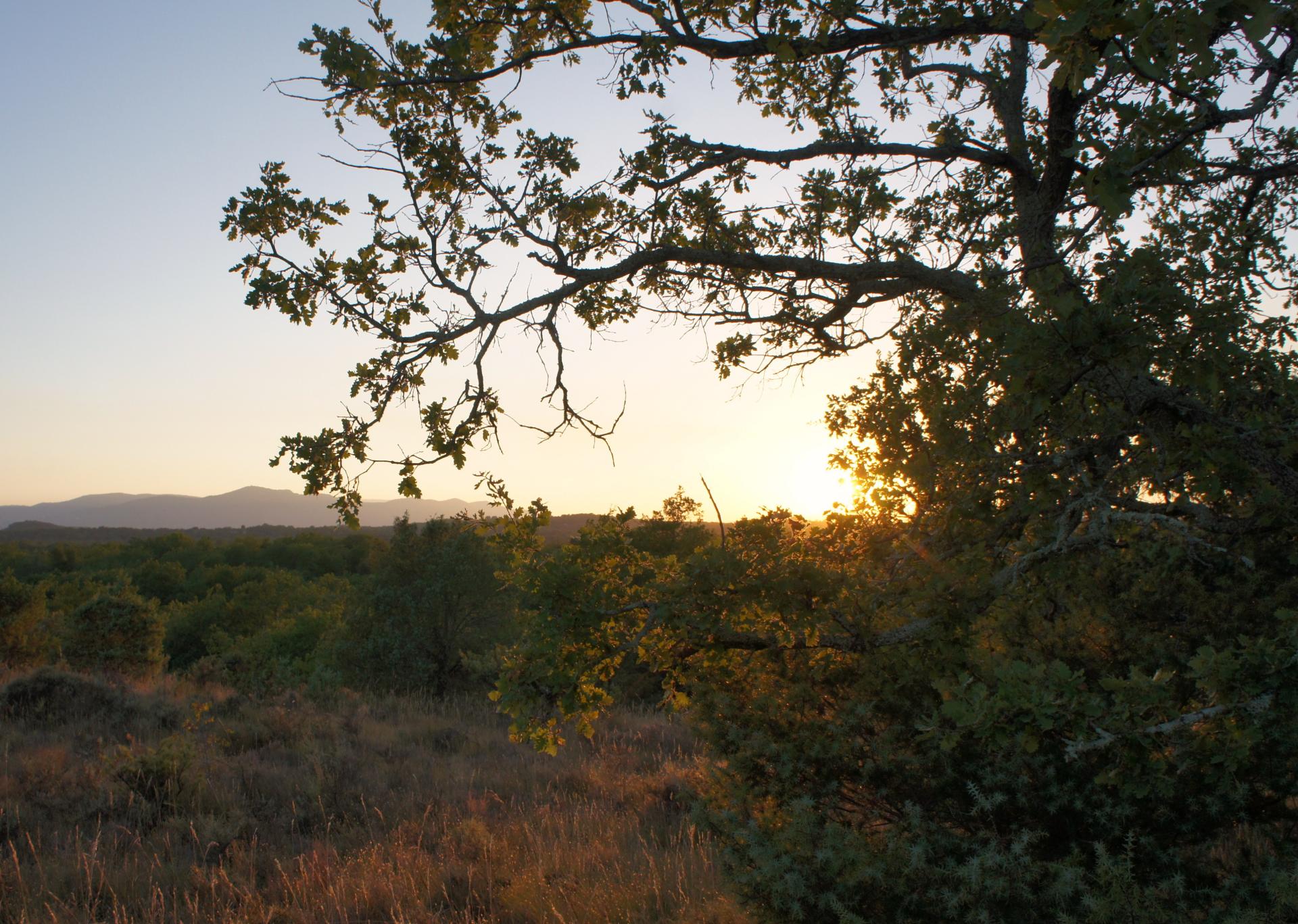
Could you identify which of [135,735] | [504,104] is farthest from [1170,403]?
[135,735]

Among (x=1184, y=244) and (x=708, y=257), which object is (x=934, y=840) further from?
(x=1184, y=244)

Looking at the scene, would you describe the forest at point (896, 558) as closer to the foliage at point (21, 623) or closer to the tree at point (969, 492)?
the tree at point (969, 492)

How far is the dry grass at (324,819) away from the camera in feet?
16.4

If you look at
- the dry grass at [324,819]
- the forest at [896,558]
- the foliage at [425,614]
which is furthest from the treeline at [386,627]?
the forest at [896,558]

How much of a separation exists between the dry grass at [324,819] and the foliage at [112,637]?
20.0ft

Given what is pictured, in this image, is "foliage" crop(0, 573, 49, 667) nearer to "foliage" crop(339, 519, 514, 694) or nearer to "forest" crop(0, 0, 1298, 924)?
"foliage" crop(339, 519, 514, 694)

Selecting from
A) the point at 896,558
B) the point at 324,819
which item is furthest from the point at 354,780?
the point at 896,558

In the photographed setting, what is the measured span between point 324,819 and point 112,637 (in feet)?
43.2

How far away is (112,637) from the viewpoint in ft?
55.7

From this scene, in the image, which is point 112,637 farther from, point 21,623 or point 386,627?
point 386,627

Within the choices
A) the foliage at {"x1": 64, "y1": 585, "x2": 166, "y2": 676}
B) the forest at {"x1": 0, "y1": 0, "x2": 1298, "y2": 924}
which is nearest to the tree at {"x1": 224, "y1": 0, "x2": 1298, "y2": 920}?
the forest at {"x1": 0, "y1": 0, "x2": 1298, "y2": 924}

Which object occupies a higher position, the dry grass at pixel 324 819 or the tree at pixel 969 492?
the tree at pixel 969 492

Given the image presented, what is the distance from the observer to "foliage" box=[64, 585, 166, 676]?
16750 mm

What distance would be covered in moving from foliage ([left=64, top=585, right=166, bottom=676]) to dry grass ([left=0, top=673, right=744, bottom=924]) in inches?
240
